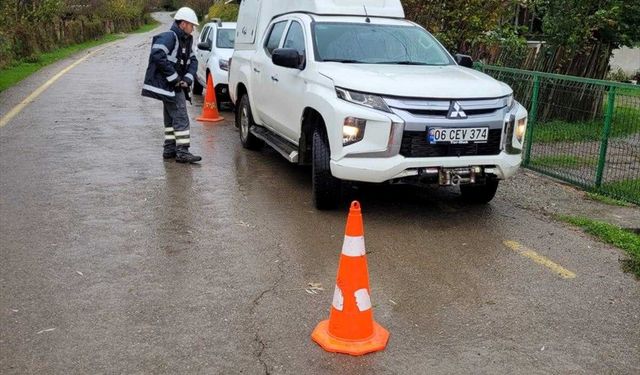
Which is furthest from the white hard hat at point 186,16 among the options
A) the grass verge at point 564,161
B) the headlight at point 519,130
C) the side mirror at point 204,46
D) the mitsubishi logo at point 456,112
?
the side mirror at point 204,46

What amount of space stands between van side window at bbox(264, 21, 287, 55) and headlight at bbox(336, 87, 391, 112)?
2453 millimetres

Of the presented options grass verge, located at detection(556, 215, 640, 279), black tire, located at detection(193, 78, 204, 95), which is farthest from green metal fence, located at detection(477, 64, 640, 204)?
black tire, located at detection(193, 78, 204, 95)

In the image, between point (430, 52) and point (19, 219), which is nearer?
point (19, 219)

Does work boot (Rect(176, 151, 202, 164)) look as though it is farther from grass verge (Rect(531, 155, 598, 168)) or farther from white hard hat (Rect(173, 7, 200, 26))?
grass verge (Rect(531, 155, 598, 168))

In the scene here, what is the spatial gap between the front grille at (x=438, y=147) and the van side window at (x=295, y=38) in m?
1.93

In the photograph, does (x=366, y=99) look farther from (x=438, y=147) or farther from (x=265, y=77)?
(x=265, y=77)

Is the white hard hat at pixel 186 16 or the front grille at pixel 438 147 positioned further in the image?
the white hard hat at pixel 186 16

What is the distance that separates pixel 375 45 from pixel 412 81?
1342mm

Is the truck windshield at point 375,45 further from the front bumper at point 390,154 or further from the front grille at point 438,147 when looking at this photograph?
the front grille at point 438,147

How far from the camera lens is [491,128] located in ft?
20.0

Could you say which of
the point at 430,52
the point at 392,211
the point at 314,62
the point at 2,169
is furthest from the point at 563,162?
the point at 2,169

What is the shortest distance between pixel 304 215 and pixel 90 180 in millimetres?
2717

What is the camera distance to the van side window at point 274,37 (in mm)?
8359

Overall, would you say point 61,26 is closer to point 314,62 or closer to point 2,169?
point 2,169
